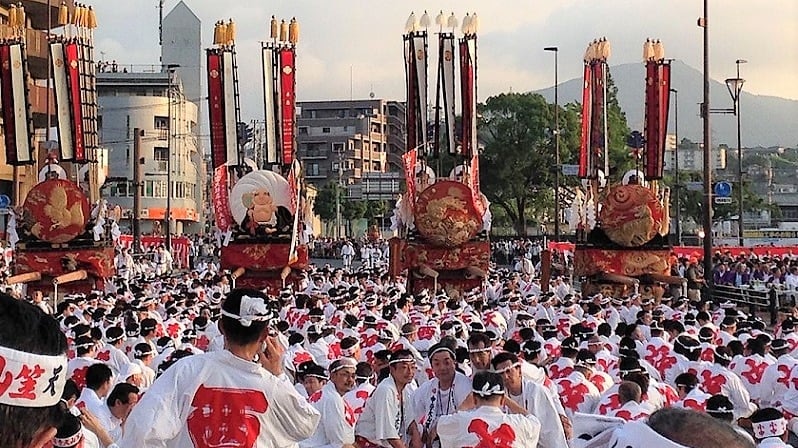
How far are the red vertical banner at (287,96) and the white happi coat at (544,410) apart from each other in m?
19.6

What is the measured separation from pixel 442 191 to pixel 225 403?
2030 cm

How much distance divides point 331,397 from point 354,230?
253 feet

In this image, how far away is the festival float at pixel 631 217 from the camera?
23483 millimetres

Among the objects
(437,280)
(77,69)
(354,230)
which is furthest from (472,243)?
(354,230)

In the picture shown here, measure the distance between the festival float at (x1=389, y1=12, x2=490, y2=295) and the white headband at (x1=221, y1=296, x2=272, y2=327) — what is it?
19.7m

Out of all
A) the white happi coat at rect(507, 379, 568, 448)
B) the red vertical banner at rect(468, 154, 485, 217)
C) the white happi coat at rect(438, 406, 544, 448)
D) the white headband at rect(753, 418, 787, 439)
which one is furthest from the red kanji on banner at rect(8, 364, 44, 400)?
the red vertical banner at rect(468, 154, 485, 217)

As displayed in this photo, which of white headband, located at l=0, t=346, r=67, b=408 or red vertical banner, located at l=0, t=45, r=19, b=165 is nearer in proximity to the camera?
white headband, located at l=0, t=346, r=67, b=408

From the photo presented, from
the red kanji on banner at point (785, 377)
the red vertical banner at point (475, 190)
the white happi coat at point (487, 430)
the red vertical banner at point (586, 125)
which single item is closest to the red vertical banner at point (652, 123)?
the red vertical banner at point (586, 125)

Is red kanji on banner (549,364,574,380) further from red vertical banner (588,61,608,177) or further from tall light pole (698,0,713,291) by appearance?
red vertical banner (588,61,608,177)

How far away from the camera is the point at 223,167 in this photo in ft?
84.4

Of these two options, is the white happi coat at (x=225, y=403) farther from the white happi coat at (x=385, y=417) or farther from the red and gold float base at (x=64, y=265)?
the red and gold float base at (x=64, y=265)

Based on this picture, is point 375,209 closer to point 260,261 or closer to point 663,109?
point 260,261

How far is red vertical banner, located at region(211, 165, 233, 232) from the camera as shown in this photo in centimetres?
2502

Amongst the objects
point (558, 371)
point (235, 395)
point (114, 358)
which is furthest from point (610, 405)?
point (114, 358)
